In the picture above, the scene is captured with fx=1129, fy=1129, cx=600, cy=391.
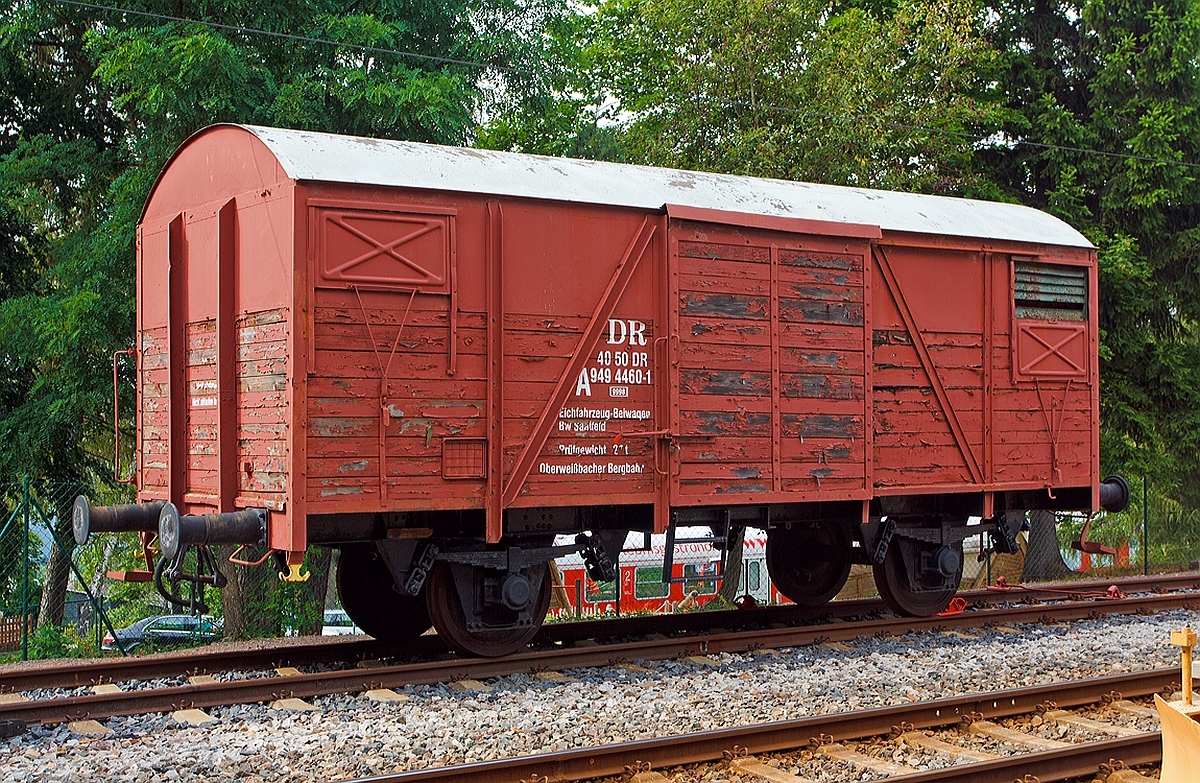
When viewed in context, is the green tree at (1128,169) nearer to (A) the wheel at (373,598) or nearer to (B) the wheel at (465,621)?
(B) the wheel at (465,621)

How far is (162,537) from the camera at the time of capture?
307 inches

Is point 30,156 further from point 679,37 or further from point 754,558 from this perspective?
point 754,558

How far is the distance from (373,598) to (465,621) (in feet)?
4.38

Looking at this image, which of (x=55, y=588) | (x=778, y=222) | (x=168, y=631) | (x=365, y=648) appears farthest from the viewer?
(x=168, y=631)

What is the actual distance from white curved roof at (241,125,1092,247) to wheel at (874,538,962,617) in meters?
3.13

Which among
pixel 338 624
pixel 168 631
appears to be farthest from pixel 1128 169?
pixel 168 631

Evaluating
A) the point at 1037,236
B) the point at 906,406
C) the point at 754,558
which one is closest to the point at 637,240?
the point at 906,406

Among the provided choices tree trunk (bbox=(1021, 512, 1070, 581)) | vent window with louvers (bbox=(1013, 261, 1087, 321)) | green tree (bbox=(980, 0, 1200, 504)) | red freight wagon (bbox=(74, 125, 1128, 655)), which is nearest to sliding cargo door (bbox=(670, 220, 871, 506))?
red freight wagon (bbox=(74, 125, 1128, 655))

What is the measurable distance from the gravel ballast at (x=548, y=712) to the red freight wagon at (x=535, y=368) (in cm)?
116

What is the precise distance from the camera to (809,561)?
472 inches

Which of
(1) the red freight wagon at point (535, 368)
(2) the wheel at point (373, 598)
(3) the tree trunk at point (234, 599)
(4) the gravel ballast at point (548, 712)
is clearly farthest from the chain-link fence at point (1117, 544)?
(3) the tree trunk at point (234, 599)

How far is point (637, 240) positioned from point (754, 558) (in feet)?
37.3

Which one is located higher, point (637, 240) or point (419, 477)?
point (637, 240)

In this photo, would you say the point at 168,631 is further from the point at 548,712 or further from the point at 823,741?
the point at 823,741
